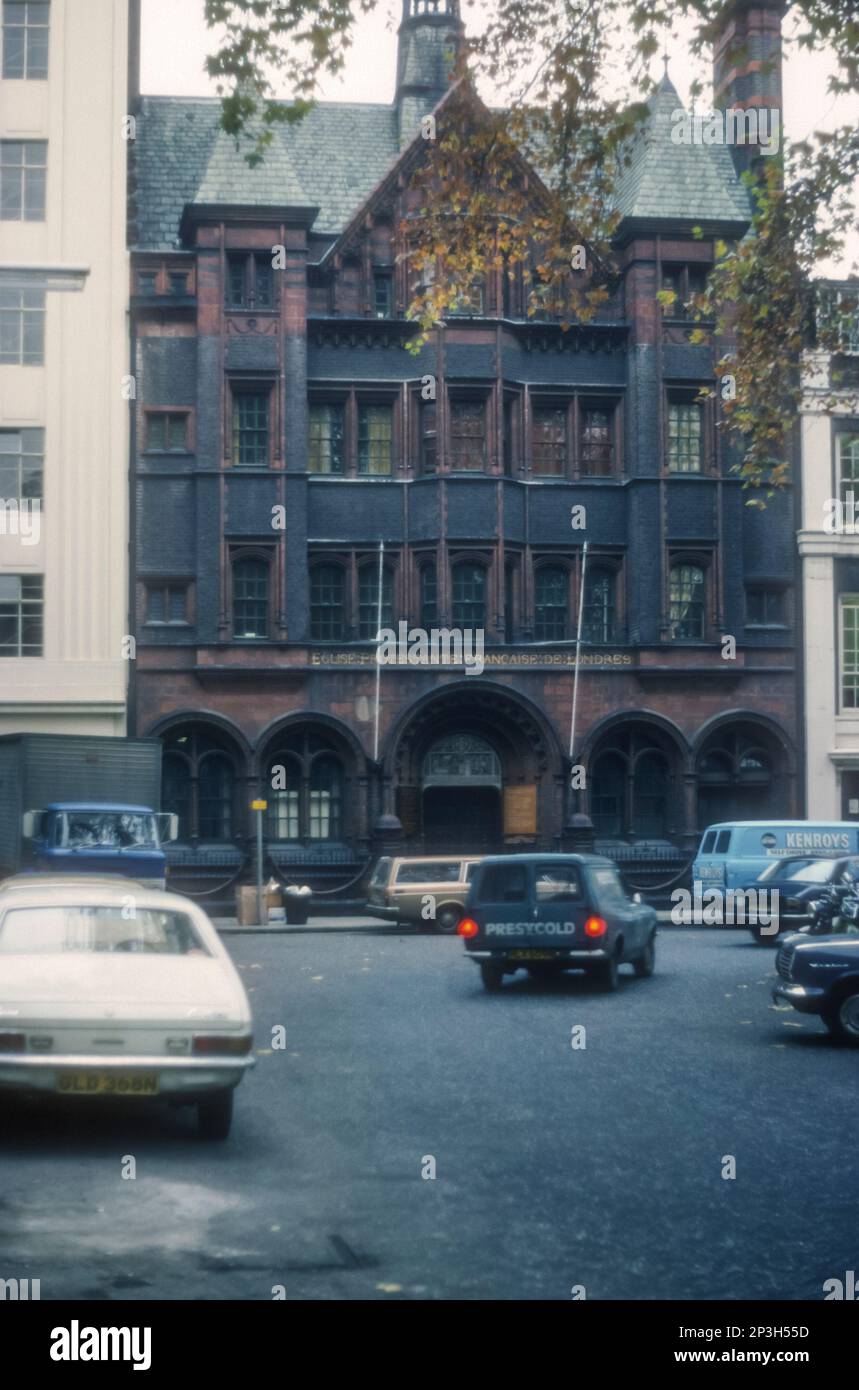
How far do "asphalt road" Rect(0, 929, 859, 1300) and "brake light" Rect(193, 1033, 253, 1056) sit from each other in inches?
22.9

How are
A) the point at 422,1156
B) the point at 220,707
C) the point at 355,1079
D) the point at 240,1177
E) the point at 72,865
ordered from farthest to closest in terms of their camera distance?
the point at 220,707, the point at 72,865, the point at 355,1079, the point at 422,1156, the point at 240,1177

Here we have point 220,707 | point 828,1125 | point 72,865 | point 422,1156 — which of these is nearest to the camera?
point 422,1156

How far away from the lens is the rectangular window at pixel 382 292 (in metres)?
42.8

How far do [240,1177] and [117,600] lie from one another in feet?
105

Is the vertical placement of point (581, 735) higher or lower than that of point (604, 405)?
lower

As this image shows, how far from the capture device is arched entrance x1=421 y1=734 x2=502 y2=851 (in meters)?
42.6

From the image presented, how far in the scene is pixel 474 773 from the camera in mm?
42656

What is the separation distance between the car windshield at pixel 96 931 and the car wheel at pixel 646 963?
1219 centimetres

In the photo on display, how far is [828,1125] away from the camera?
11.9 meters
